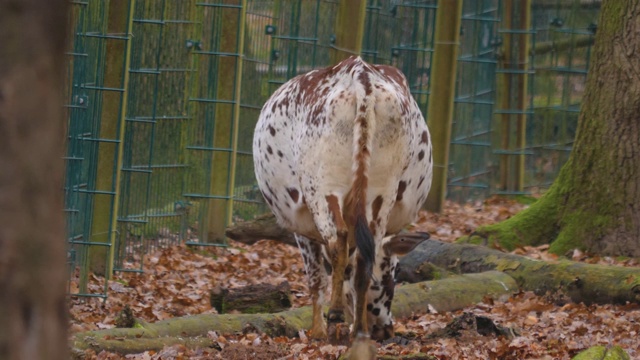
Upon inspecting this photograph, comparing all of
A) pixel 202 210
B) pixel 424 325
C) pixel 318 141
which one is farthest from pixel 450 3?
pixel 318 141

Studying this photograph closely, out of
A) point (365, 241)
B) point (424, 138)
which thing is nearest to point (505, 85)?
point (424, 138)

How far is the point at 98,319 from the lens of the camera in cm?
999

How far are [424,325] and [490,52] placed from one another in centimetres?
1237

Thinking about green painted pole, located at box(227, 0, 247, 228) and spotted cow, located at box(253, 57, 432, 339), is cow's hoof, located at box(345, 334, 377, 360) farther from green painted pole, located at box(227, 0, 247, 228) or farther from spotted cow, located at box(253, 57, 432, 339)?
green painted pole, located at box(227, 0, 247, 228)

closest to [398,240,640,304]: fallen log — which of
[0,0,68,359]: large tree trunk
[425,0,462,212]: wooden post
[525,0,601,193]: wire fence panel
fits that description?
[425,0,462,212]: wooden post

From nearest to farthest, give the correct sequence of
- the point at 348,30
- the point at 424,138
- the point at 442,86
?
the point at 424,138 < the point at 348,30 < the point at 442,86

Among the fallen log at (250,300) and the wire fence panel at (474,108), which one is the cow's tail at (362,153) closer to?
the fallen log at (250,300)

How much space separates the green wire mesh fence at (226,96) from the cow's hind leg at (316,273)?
7.59 feet

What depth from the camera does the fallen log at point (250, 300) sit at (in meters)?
9.73

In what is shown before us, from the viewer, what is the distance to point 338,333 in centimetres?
803

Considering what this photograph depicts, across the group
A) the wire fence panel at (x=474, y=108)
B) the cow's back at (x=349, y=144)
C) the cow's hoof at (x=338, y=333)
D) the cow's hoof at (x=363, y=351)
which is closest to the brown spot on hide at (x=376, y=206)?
the cow's back at (x=349, y=144)

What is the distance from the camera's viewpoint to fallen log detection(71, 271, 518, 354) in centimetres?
765

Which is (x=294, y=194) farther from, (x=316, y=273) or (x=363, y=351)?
(x=363, y=351)

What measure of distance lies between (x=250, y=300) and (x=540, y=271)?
2782 mm
